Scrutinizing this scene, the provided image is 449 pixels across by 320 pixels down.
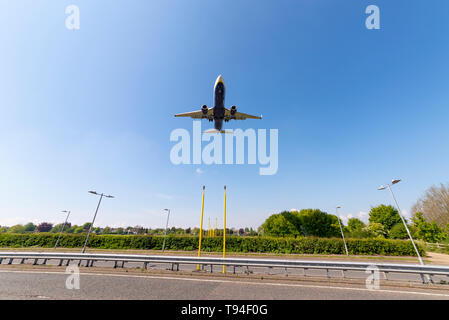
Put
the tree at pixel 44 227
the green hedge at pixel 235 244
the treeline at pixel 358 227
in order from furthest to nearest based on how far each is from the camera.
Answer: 1. the tree at pixel 44 227
2. the treeline at pixel 358 227
3. the green hedge at pixel 235 244

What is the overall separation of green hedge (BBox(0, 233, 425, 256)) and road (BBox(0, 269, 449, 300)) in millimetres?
23114

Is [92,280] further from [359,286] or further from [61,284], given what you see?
[359,286]

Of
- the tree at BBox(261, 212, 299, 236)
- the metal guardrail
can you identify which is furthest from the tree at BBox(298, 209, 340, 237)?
the metal guardrail

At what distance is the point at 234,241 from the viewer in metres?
31.5

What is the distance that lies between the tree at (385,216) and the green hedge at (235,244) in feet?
84.4

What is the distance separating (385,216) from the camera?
160ft

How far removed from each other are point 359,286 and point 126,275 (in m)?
13.1

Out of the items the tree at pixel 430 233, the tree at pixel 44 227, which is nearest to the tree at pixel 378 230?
the tree at pixel 430 233

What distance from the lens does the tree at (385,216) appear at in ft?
157

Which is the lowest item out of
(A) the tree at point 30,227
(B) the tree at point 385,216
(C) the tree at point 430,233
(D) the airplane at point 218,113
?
(A) the tree at point 30,227

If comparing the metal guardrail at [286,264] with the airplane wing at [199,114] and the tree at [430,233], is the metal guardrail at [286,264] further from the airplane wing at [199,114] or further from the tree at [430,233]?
the tree at [430,233]

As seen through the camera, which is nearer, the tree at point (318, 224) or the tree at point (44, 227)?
the tree at point (318, 224)

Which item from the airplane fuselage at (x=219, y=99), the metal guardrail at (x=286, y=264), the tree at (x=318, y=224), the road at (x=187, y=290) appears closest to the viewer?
the road at (x=187, y=290)
